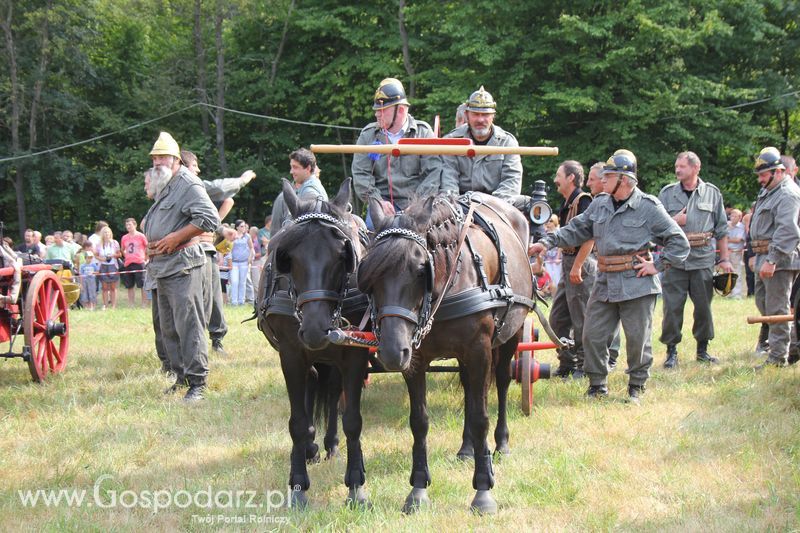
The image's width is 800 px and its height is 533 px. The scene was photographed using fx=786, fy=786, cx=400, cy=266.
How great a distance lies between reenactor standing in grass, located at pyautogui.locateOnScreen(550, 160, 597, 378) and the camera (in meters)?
8.21

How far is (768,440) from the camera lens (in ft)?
18.8

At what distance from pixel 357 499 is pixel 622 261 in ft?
11.9

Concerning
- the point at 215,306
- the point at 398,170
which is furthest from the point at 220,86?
the point at 398,170

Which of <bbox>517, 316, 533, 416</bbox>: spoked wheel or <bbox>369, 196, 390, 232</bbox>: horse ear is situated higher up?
<bbox>369, 196, 390, 232</bbox>: horse ear

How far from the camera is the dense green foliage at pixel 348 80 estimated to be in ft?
78.0

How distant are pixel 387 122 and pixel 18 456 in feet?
12.1

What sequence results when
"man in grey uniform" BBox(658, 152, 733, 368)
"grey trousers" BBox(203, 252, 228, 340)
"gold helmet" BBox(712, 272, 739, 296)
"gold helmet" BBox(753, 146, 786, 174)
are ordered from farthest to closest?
"grey trousers" BBox(203, 252, 228, 340) < "man in grey uniform" BBox(658, 152, 733, 368) < "gold helmet" BBox(712, 272, 739, 296) < "gold helmet" BBox(753, 146, 786, 174)

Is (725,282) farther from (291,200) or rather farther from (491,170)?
(291,200)

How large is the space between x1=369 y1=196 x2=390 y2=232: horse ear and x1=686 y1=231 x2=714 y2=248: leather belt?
18.7 feet

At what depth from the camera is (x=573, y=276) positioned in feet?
26.4

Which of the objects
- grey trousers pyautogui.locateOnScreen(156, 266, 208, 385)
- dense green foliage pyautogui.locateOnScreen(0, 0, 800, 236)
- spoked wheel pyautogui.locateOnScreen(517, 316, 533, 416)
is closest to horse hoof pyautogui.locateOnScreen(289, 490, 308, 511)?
spoked wheel pyautogui.locateOnScreen(517, 316, 533, 416)

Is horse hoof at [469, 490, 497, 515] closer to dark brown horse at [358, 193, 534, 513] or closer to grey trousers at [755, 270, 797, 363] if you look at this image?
dark brown horse at [358, 193, 534, 513]

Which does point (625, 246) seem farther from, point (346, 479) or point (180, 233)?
point (180, 233)

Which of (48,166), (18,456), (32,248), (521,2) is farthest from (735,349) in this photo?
(48,166)
